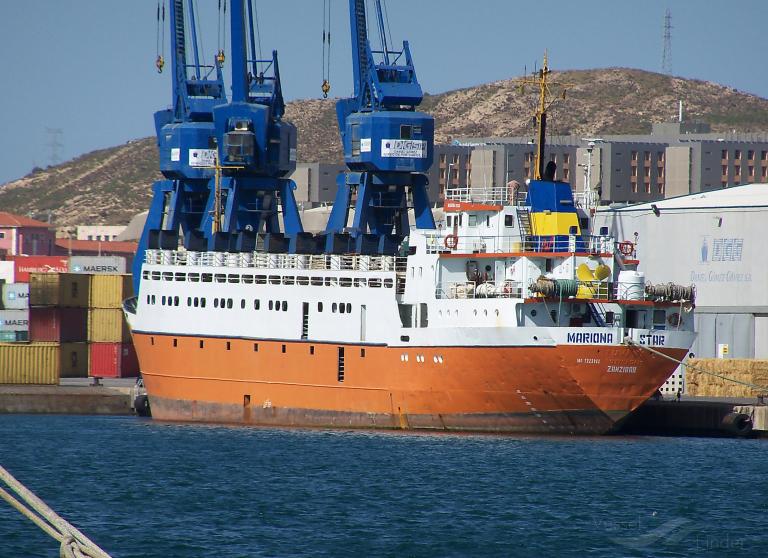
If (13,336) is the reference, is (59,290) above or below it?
above

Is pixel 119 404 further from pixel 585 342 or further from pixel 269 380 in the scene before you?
pixel 585 342

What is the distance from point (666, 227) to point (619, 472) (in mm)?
31707

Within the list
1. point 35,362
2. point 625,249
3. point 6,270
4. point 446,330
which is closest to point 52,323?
point 35,362

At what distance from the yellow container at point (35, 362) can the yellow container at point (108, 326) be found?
11.8 ft

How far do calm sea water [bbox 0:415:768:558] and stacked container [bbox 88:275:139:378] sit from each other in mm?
17595

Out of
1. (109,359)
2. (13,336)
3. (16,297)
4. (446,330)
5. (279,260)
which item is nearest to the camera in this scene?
(446,330)

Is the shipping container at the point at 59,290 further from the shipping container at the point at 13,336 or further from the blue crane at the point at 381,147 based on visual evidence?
the blue crane at the point at 381,147

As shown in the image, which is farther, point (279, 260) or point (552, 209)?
point (279, 260)

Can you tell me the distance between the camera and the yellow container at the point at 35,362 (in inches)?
2613

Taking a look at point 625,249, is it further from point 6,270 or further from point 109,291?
point 6,270

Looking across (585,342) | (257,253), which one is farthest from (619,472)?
(257,253)

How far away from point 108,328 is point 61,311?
2.33 meters

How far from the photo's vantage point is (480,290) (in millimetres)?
48562

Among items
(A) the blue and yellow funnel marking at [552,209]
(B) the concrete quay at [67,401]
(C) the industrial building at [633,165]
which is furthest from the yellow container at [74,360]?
(C) the industrial building at [633,165]
